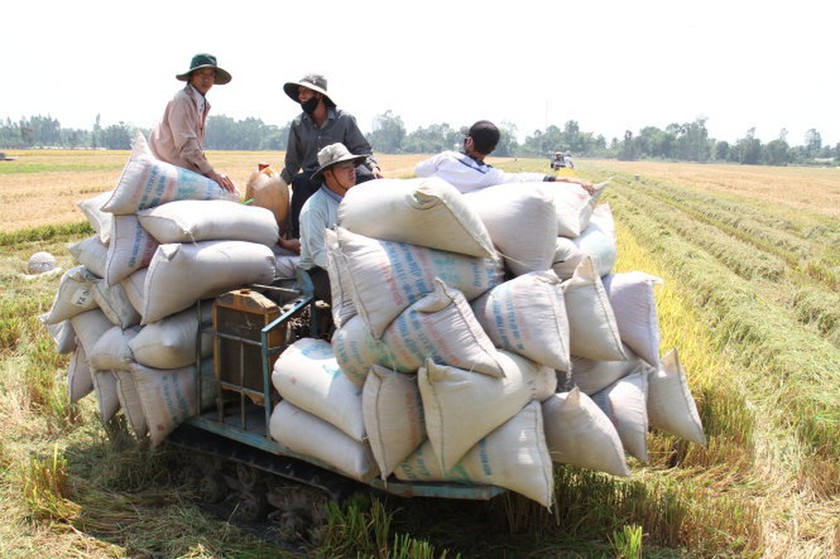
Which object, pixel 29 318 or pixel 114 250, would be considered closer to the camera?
pixel 114 250

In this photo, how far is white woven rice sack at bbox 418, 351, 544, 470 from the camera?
285cm

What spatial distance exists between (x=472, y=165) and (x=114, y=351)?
233 cm

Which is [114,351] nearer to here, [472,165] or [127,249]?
[127,249]

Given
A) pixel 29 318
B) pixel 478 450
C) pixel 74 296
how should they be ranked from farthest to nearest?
1. pixel 29 318
2. pixel 74 296
3. pixel 478 450

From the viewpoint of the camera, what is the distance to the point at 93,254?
14.2 feet

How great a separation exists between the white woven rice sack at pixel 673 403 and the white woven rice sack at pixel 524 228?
3.15 ft

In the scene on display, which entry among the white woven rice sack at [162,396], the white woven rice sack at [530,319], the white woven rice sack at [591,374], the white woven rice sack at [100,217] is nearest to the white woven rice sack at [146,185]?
the white woven rice sack at [100,217]

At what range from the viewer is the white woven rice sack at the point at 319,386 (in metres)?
3.17

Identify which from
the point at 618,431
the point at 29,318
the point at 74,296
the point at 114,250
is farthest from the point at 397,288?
the point at 29,318

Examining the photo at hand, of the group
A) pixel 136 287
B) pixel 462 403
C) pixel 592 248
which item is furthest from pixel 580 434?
pixel 136 287

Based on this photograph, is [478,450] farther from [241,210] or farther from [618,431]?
[241,210]

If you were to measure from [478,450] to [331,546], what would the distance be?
897 mm

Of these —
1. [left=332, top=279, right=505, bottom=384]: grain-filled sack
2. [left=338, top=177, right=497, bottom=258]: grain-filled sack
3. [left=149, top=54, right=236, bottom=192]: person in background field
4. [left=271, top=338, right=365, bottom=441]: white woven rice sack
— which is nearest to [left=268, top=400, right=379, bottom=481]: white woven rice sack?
[left=271, top=338, right=365, bottom=441]: white woven rice sack

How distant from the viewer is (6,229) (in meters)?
14.8
